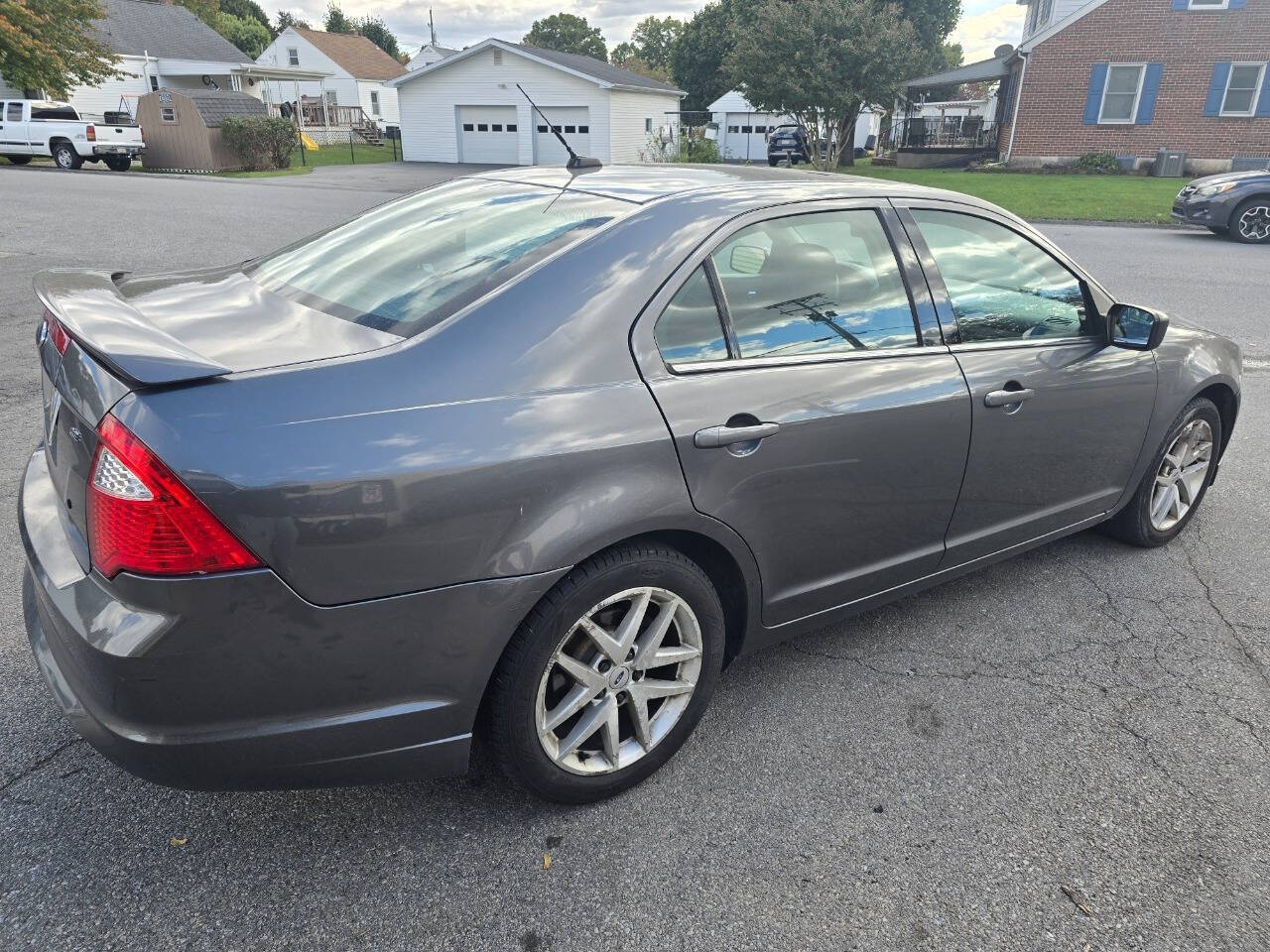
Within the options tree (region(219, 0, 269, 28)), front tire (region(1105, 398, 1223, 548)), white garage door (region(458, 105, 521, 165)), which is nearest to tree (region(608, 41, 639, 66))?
tree (region(219, 0, 269, 28))

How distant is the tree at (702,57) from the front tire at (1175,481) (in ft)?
181

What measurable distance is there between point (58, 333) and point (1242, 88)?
31.8 meters

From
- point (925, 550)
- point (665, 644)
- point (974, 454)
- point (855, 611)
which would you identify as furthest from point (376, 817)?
point (974, 454)

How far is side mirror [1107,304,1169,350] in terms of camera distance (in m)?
3.37

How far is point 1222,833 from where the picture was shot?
8.02ft

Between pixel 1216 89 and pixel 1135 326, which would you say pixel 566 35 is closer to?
pixel 1216 89

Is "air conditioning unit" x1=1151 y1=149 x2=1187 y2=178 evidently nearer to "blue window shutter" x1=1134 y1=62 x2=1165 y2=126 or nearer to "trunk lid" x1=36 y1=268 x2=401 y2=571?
"blue window shutter" x1=1134 y1=62 x2=1165 y2=126

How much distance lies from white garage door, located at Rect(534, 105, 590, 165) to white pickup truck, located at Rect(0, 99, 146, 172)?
46.3 ft

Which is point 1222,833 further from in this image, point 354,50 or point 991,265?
point 354,50

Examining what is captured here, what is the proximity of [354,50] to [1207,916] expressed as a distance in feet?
217

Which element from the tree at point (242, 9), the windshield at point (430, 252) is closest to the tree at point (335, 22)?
the tree at point (242, 9)

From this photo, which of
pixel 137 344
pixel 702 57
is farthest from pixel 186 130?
pixel 702 57

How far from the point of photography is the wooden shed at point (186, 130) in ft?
92.5

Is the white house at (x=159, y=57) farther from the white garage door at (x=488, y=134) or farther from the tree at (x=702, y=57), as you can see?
the tree at (x=702, y=57)
